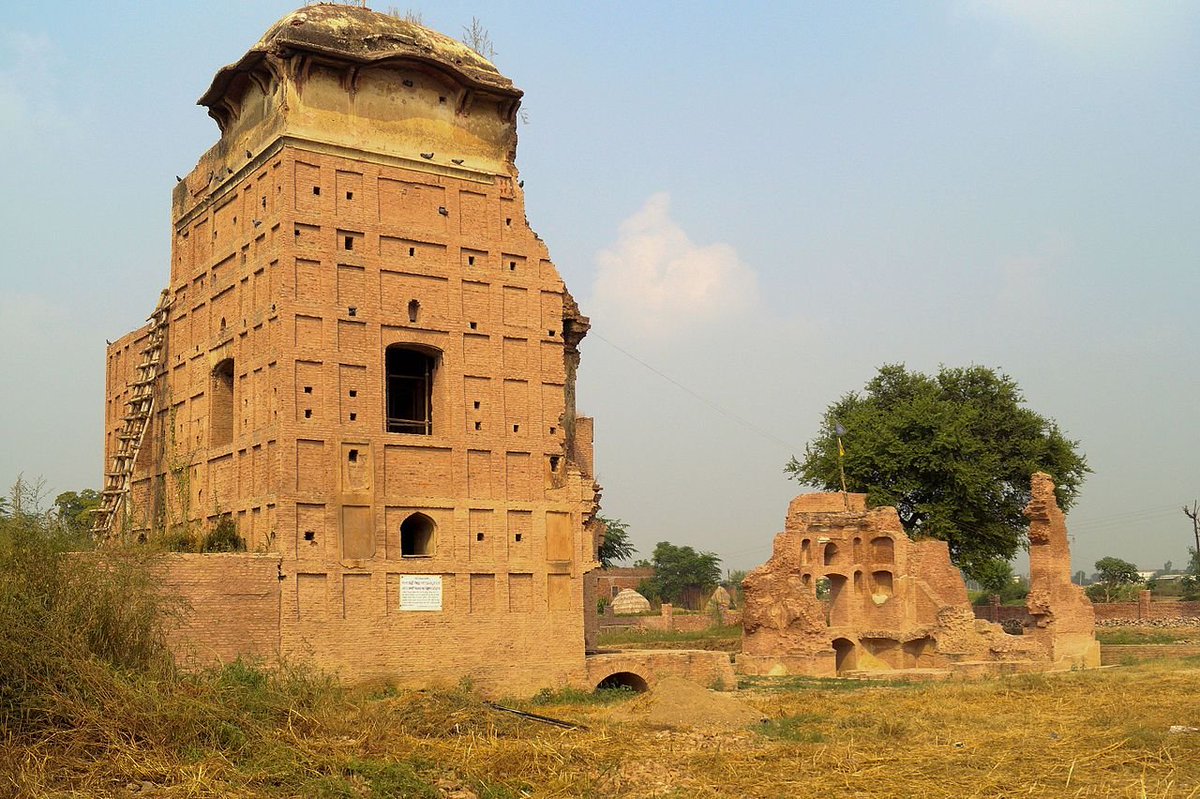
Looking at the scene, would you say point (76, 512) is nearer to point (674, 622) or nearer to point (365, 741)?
point (365, 741)

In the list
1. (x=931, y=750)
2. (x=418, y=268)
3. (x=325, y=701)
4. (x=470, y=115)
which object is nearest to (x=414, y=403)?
(x=418, y=268)

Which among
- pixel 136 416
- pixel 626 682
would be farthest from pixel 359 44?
pixel 626 682

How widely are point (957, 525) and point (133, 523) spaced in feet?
98.7

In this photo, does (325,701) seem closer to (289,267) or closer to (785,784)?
(785,784)

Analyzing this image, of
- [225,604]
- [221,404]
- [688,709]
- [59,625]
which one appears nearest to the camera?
[59,625]

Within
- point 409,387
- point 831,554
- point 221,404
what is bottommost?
point 831,554

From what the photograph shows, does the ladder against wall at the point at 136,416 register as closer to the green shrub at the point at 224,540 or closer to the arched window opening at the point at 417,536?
the green shrub at the point at 224,540

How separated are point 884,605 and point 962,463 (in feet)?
35.5

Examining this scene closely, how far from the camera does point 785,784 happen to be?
15383mm

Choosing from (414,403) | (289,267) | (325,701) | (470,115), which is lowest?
(325,701)

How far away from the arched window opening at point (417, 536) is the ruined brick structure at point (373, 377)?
0.07 metres

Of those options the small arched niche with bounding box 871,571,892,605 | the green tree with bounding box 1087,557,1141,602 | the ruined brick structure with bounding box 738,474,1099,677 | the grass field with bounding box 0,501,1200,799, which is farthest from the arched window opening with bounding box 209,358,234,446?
the green tree with bounding box 1087,557,1141,602

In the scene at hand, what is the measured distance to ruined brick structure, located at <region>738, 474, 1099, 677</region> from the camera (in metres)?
33.8

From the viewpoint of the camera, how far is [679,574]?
91438mm
